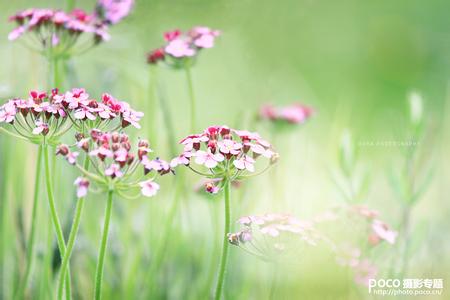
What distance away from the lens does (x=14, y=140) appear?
1554 millimetres

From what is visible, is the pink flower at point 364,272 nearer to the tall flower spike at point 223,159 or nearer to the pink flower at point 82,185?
the tall flower spike at point 223,159

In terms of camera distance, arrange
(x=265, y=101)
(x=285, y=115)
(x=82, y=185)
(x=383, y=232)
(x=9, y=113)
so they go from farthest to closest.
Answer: (x=265, y=101)
(x=285, y=115)
(x=383, y=232)
(x=9, y=113)
(x=82, y=185)

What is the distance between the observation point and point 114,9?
52.6 inches

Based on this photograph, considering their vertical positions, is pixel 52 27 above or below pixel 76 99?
above

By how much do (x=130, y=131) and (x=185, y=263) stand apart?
1.36ft

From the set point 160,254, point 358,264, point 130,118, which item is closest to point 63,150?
point 130,118

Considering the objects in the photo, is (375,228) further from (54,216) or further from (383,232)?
(54,216)

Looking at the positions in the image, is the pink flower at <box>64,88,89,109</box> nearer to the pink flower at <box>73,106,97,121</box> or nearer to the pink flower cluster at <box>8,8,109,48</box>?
the pink flower at <box>73,106,97,121</box>

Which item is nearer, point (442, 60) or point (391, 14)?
point (442, 60)

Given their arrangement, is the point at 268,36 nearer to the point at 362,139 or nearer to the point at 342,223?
the point at 362,139

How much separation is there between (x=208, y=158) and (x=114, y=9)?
54 centimetres

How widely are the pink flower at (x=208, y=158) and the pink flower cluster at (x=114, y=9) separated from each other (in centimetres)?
50

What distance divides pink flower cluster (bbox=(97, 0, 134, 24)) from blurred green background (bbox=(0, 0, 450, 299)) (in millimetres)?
122

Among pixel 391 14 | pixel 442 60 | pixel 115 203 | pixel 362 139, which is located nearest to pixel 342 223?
pixel 115 203
